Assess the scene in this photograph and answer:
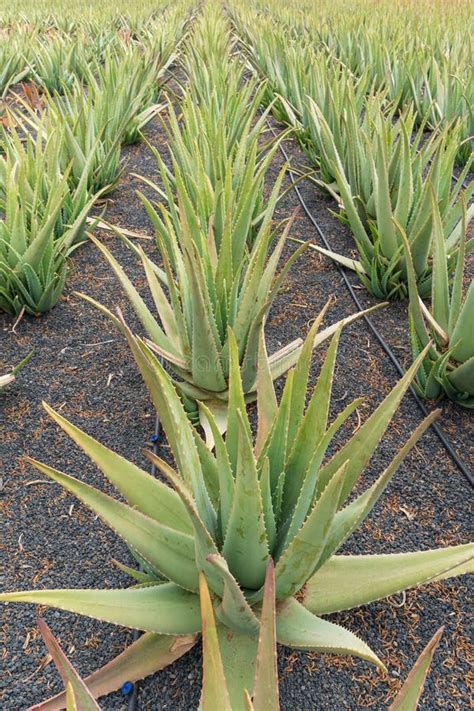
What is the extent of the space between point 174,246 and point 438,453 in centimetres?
95

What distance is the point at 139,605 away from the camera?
37.8 inches

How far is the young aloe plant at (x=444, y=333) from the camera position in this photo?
161 cm

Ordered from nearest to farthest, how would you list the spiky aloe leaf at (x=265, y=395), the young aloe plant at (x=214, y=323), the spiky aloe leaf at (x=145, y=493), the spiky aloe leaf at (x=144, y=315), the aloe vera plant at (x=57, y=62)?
the spiky aloe leaf at (x=145, y=493) < the spiky aloe leaf at (x=265, y=395) < the young aloe plant at (x=214, y=323) < the spiky aloe leaf at (x=144, y=315) < the aloe vera plant at (x=57, y=62)

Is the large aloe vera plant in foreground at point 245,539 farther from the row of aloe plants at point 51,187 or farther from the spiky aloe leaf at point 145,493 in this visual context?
the row of aloe plants at point 51,187

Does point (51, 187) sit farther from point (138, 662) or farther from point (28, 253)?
point (138, 662)

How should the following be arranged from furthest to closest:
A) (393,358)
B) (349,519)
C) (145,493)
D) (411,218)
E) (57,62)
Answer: (57,62)
(411,218)
(393,358)
(145,493)
(349,519)

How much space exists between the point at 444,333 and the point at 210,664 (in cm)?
134

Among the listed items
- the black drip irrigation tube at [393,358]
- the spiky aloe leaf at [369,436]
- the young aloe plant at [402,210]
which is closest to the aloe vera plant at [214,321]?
the black drip irrigation tube at [393,358]

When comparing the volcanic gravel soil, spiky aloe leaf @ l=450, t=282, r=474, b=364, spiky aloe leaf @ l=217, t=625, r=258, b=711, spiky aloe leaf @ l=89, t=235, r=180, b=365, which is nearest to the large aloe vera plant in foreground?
spiky aloe leaf @ l=217, t=625, r=258, b=711

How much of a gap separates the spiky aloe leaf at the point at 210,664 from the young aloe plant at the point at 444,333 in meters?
1.15

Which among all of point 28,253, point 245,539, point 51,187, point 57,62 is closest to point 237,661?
point 245,539

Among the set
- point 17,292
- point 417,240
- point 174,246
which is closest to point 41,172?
point 17,292

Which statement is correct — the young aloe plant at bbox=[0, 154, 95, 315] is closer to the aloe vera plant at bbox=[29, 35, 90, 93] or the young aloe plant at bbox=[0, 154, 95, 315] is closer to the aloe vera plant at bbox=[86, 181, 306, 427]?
the aloe vera plant at bbox=[86, 181, 306, 427]

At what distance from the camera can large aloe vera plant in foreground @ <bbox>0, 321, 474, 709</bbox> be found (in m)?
0.90
